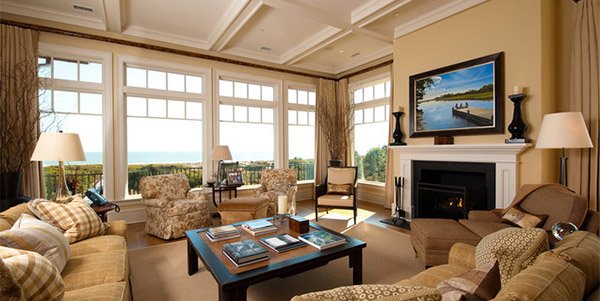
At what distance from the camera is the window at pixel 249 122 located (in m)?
5.38

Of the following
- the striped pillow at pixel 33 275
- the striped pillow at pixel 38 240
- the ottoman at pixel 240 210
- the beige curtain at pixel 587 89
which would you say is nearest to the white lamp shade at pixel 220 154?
the ottoman at pixel 240 210

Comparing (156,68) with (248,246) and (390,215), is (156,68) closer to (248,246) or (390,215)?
(248,246)

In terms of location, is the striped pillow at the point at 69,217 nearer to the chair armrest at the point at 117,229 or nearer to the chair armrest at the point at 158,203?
the chair armrest at the point at 117,229

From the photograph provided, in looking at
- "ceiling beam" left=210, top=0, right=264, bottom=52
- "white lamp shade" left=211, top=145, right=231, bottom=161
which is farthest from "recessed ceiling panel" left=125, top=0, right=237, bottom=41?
"white lamp shade" left=211, top=145, right=231, bottom=161

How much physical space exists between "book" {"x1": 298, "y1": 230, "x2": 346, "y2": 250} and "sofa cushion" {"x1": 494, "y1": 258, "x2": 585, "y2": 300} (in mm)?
1435

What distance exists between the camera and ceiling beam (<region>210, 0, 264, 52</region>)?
354 centimetres

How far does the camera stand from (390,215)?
15.8ft

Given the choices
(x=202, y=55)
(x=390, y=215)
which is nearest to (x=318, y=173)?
(x=390, y=215)

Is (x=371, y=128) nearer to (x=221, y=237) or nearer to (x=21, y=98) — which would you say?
(x=221, y=237)

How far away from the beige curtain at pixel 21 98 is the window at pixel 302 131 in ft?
13.6

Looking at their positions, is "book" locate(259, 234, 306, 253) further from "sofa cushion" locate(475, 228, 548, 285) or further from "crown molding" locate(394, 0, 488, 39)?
"crown molding" locate(394, 0, 488, 39)

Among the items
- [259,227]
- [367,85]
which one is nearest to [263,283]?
[259,227]

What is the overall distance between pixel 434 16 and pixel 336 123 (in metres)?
2.92

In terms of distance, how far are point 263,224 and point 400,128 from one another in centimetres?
288
